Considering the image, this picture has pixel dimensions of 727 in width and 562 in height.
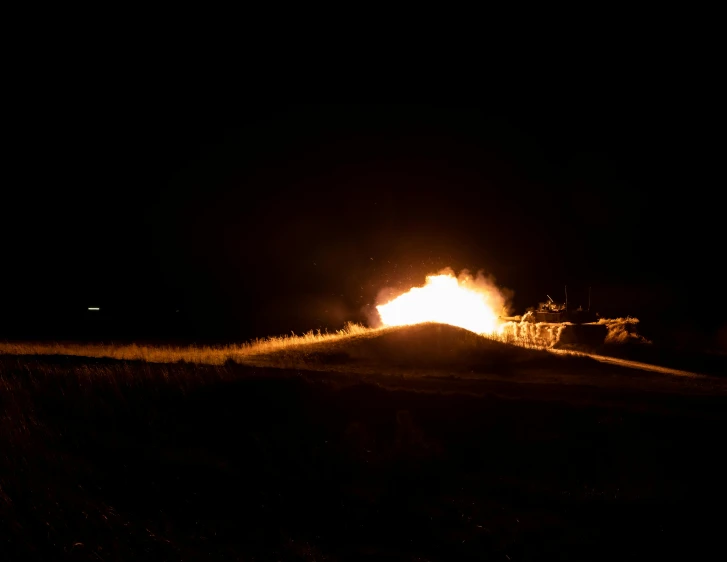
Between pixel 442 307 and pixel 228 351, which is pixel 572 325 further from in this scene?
pixel 228 351

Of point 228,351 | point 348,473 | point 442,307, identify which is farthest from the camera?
point 442,307

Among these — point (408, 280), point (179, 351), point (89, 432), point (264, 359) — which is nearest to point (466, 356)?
point (264, 359)

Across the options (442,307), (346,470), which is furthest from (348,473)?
(442,307)

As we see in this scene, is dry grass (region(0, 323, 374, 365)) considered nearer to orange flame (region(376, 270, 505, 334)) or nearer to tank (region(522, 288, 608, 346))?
orange flame (region(376, 270, 505, 334))

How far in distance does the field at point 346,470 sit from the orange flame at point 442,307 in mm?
15038

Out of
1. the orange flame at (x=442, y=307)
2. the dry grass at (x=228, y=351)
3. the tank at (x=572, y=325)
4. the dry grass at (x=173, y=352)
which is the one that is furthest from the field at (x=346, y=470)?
the orange flame at (x=442, y=307)

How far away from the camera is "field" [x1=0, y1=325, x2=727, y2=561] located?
7203 mm

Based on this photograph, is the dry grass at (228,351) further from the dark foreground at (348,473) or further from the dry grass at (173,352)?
the dark foreground at (348,473)

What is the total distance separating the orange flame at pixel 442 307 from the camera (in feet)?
95.8

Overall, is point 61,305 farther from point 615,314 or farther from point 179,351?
point 615,314

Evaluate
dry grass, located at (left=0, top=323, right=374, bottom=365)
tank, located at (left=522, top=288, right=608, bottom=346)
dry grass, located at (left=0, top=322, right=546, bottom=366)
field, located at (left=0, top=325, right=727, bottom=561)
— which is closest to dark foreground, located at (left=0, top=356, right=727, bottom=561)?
field, located at (left=0, top=325, right=727, bottom=561)

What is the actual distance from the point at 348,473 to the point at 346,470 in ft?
0.26

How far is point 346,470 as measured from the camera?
9.11 metres

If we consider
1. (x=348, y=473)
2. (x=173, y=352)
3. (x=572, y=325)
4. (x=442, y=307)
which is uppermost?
(x=442, y=307)
